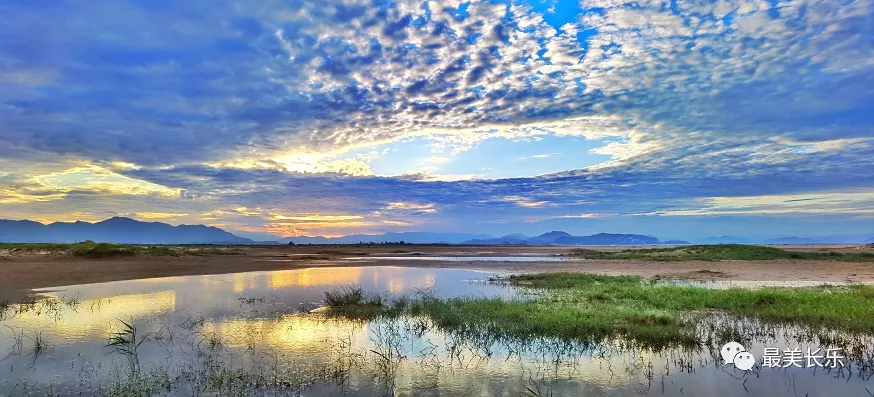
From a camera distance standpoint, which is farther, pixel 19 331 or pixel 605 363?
pixel 19 331

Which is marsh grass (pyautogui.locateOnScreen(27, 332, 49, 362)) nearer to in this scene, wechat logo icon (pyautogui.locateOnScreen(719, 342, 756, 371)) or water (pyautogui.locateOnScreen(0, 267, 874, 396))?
water (pyautogui.locateOnScreen(0, 267, 874, 396))

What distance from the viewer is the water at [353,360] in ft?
33.7

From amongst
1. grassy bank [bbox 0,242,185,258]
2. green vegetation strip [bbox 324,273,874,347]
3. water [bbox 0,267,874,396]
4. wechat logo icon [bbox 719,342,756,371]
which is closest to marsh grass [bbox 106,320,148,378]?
water [bbox 0,267,874,396]

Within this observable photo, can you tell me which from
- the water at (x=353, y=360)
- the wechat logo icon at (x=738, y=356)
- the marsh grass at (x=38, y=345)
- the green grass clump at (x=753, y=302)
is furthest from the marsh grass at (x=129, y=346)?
the green grass clump at (x=753, y=302)

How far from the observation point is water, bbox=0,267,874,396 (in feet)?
33.7

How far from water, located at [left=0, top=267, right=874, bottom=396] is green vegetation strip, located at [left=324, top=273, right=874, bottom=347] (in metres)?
0.88

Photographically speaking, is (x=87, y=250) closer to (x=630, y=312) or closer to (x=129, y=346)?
(x=129, y=346)

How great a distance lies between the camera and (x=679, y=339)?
1433 cm

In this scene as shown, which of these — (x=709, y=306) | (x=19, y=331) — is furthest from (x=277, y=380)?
(x=709, y=306)

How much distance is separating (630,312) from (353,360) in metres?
11.8

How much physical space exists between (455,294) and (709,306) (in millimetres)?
12828

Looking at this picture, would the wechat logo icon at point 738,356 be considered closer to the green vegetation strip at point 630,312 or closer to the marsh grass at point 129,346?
the green vegetation strip at point 630,312

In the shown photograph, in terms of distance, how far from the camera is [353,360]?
1238 cm

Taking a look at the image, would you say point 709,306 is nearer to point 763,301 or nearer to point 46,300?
point 763,301
